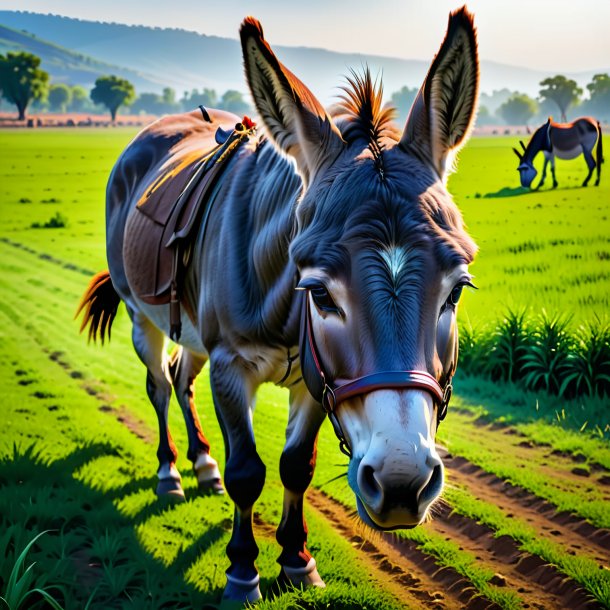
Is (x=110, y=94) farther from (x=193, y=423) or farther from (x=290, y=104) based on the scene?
(x=290, y=104)

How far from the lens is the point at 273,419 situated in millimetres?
6148

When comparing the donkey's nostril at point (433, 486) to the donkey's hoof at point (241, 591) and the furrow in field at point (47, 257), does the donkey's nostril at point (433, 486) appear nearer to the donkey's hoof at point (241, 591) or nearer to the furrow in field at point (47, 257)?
the donkey's hoof at point (241, 591)

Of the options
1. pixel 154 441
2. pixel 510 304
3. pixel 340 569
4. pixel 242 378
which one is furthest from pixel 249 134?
pixel 510 304

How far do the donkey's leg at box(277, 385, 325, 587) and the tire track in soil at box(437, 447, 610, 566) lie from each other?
1475 millimetres

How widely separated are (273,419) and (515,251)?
290 cm

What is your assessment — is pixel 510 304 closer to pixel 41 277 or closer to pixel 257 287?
pixel 257 287

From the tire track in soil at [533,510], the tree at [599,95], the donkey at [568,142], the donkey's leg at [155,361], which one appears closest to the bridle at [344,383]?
the tire track in soil at [533,510]

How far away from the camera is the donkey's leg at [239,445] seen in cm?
313

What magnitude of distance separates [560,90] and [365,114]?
6289mm

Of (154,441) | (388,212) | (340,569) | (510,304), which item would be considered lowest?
(154,441)

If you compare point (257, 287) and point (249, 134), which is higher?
point (249, 134)

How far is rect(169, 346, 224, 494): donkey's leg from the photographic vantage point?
15.0 ft

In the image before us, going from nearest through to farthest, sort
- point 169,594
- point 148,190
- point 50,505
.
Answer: point 169,594, point 50,505, point 148,190

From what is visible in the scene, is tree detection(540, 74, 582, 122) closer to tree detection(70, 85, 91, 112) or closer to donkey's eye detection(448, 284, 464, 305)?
donkey's eye detection(448, 284, 464, 305)
